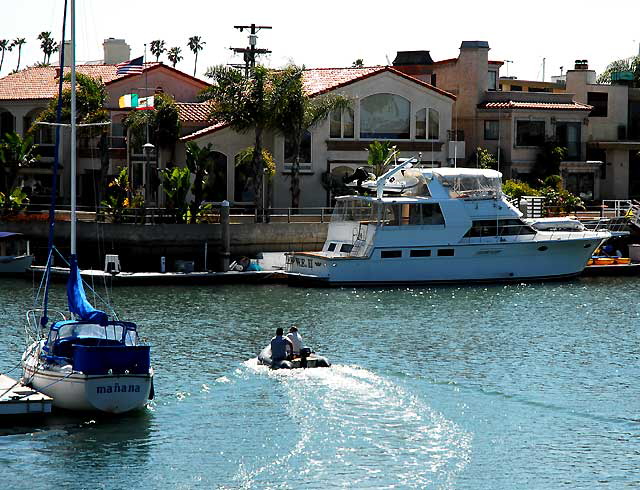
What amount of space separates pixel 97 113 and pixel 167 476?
41.9 meters

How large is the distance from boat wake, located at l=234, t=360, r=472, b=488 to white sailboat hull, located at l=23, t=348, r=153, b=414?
11.8ft

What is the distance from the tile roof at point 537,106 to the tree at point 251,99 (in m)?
16.6

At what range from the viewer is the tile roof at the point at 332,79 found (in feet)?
216

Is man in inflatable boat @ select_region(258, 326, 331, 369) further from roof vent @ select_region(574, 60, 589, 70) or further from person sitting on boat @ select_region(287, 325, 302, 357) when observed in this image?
roof vent @ select_region(574, 60, 589, 70)

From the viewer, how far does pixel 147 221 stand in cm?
5938

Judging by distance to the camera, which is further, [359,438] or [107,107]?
[107,107]

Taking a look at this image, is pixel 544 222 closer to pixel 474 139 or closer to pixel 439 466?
pixel 474 139

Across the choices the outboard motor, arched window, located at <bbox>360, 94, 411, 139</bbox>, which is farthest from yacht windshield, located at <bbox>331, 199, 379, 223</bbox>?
the outboard motor

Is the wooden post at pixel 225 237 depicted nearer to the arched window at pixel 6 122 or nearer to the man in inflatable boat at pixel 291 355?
the man in inflatable boat at pixel 291 355

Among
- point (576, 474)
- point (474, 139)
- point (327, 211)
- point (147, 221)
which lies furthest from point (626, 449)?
point (474, 139)

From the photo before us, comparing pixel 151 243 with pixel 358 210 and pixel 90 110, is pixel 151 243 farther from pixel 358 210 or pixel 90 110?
pixel 90 110

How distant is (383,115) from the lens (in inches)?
2689

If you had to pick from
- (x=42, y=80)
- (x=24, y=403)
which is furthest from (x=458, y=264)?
(x=42, y=80)

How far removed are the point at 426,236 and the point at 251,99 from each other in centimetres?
1164
